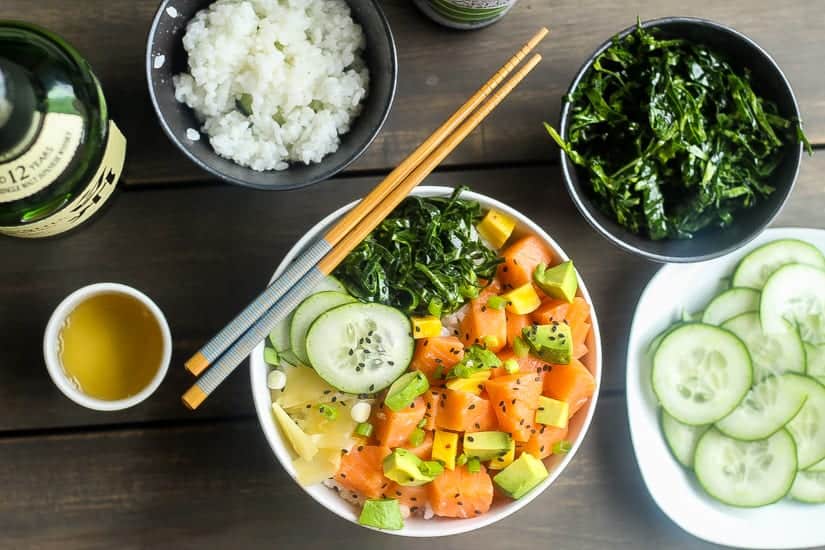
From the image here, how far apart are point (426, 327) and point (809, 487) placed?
84 cm

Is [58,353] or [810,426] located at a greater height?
[58,353]

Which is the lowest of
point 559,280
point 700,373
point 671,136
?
point 700,373

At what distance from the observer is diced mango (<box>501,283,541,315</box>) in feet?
4.55

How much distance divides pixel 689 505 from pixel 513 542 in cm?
34

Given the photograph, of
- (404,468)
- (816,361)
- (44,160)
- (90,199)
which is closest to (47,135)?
(44,160)

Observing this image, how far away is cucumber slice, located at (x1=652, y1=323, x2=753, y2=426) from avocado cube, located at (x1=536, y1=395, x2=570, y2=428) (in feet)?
0.77

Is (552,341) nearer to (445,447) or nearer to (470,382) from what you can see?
(470,382)

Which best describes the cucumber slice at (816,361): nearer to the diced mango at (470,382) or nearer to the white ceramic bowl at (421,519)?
the white ceramic bowl at (421,519)

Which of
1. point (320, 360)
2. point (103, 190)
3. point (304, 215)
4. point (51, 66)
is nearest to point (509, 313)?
point (320, 360)

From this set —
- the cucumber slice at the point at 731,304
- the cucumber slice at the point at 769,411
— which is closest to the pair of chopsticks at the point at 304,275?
the cucumber slice at the point at 731,304

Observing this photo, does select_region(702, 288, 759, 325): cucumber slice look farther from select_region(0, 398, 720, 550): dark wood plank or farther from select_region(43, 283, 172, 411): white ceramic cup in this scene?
select_region(43, 283, 172, 411): white ceramic cup

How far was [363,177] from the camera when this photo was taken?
61.4 inches

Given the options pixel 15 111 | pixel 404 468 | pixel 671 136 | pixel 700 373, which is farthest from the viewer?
pixel 700 373

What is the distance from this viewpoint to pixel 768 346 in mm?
1543
